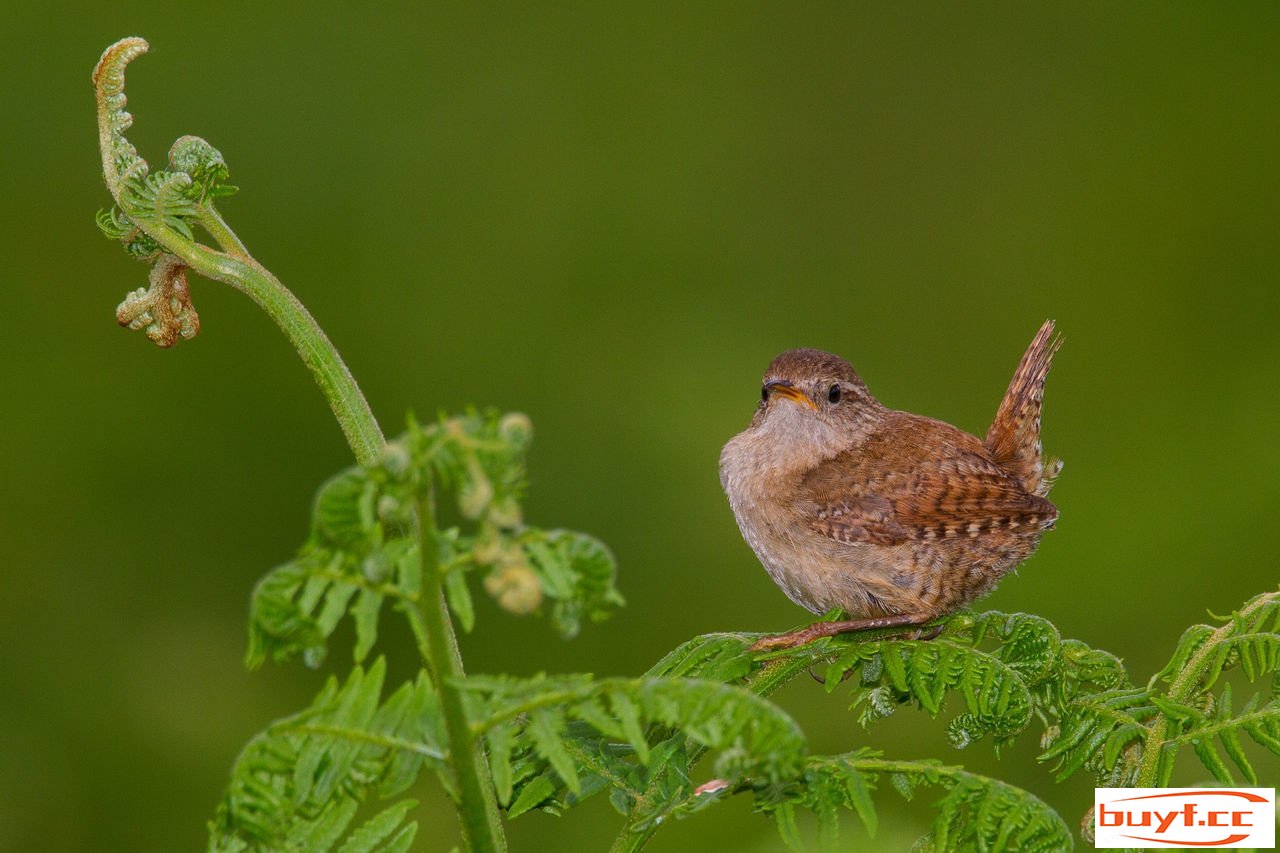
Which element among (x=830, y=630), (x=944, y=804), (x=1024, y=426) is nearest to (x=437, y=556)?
(x=944, y=804)

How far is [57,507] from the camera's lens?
14.3ft

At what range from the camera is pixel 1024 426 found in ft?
12.1

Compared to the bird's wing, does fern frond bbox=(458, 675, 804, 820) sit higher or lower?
lower

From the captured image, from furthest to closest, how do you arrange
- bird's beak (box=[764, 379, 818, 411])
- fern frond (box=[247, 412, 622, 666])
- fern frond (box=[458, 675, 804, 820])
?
bird's beak (box=[764, 379, 818, 411]) → fern frond (box=[458, 675, 804, 820]) → fern frond (box=[247, 412, 622, 666])

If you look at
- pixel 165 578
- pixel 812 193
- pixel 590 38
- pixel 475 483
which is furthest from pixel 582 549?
pixel 590 38

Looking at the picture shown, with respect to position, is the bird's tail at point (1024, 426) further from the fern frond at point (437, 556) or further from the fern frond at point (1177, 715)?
the fern frond at point (437, 556)

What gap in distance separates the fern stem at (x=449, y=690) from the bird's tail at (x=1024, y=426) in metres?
2.54

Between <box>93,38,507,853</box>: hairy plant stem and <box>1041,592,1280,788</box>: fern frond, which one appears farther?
<box>1041,592,1280,788</box>: fern frond

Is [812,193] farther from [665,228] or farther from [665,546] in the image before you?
[665,546]

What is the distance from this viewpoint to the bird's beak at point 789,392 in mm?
3654

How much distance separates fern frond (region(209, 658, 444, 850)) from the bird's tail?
8.58 ft

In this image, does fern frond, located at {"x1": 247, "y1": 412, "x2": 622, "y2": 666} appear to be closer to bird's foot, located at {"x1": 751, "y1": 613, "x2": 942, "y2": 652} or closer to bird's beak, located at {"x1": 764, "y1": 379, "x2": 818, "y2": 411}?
bird's foot, located at {"x1": 751, "y1": 613, "x2": 942, "y2": 652}

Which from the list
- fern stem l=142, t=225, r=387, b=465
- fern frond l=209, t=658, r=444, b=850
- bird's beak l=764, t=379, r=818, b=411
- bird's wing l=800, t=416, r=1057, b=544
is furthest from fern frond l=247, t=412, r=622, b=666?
bird's beak l=764, t=379, r=818, b=411

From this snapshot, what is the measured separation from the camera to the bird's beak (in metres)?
3.65
